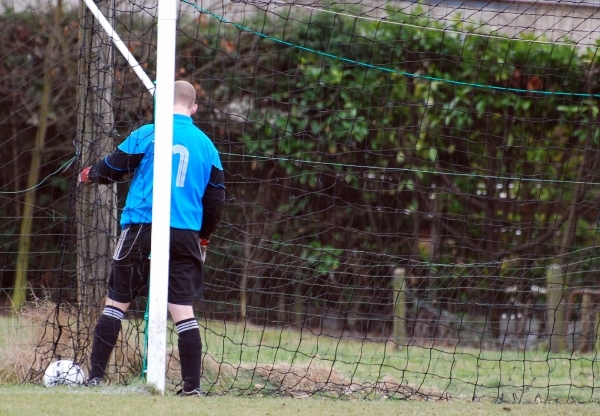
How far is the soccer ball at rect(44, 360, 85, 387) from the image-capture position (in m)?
4.61

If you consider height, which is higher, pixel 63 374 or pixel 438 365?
pixel 63 374

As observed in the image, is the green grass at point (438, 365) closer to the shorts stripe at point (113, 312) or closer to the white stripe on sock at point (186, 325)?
the white stripe on sock at point (186, 325)

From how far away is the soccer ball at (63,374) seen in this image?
4.61m

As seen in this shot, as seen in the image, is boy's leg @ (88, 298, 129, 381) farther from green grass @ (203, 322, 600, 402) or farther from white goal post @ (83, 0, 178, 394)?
green grass @ (203, 322, 600, 402)

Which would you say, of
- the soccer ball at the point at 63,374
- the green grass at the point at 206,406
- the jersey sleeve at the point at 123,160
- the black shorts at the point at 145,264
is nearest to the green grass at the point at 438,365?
the green grass at the point at 206,406

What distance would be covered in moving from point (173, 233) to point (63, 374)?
978mm

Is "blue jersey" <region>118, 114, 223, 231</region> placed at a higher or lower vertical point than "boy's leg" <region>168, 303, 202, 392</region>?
higher

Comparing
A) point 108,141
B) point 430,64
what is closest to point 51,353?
point 108,141

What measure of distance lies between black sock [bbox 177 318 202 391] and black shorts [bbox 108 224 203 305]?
0.48 ft

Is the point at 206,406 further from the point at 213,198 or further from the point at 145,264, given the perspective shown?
the point at 213,198

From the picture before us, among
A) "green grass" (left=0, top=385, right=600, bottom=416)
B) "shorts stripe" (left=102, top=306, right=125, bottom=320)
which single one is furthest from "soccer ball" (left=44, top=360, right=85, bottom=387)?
"shorts stripe" (left=102, top=306, right=125, bottom=320)

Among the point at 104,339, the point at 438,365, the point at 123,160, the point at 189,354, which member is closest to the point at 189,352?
the point at 189,354

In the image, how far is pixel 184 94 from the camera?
4.70 metres

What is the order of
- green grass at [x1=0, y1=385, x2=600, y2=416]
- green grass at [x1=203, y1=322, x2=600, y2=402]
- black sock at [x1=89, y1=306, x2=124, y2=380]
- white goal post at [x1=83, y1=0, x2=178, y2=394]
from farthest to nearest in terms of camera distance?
green grass at [x1=203, y1=322, x2=600, y2=402]
black sock at [x1=89, y1=306, x2=124, y2=380]
white goal post at [x1=83, y1=0, x2=178, y2=394]
green grass at [x1=0, y1=385, x2=600, y2=416]
